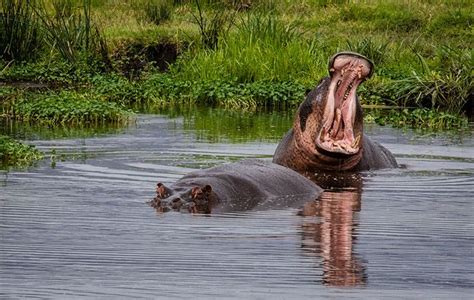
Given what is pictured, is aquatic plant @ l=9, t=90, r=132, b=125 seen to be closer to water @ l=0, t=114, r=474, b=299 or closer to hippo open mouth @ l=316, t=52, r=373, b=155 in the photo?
water @ l=0, t=114, r=474, b=299

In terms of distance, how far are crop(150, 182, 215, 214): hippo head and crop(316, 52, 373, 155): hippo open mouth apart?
2.52 m

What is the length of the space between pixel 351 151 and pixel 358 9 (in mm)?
12634

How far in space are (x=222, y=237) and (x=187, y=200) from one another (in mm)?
1125

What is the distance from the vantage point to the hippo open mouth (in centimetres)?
1163

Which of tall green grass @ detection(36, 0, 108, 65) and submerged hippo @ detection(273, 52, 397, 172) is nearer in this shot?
submerged hippo @ detection(273, 52, 397, 172)

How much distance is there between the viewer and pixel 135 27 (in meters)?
22.7

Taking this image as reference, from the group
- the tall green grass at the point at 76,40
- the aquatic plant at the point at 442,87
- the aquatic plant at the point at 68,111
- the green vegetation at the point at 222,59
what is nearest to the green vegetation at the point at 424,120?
the green vegetation at the point at 222,59

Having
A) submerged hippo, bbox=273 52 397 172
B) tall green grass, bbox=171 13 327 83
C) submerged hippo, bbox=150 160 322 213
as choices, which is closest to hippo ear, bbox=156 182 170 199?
submerged hippo, bbox=150 160 322 213

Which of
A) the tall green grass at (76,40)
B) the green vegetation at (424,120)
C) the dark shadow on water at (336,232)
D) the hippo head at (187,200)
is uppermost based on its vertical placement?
the tall green grass at (76,40)

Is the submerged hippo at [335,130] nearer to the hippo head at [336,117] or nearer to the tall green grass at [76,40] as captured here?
the hippo head at [336,117]

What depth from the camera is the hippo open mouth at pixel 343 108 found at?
11.6 metres

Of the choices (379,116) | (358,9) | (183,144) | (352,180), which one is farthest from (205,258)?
(358,9)

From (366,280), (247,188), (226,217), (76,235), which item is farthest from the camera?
(247,188)

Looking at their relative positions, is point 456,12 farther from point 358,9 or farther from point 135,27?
point 135,27
